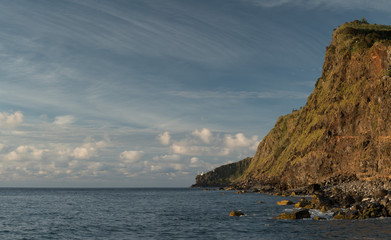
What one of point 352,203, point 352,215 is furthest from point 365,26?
point 352,215

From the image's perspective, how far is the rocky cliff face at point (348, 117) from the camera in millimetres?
88750

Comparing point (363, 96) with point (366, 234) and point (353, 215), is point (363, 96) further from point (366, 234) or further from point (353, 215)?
point (366, 234)

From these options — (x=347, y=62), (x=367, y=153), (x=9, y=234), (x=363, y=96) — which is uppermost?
(x=347, y=62)

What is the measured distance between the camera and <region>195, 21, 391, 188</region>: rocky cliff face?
8875cm

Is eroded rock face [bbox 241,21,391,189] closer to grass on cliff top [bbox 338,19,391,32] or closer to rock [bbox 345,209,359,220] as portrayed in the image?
grass on cliff top [bbox 338,19,391,32]

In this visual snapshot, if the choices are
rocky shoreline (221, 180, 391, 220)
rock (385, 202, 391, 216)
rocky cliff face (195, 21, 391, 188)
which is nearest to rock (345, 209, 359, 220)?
rocky shoreline (221, 180, 391, 220)

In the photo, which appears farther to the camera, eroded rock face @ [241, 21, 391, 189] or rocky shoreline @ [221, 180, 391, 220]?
eroded rock face @ [241, 21, 391, 189]

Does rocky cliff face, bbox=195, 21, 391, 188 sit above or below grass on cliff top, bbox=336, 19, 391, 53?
below

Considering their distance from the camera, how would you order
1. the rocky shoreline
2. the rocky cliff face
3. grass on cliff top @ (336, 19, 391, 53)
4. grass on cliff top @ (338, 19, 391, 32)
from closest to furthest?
the rocky shoreline
the rocky cliff face
grass on cliff top @ (336, 19, 391, 53)
grass on cliff top @ (338, 19, 391, 32)

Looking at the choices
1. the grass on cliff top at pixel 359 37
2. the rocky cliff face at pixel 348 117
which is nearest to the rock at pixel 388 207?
the rocky cliff face at pixel 348 117

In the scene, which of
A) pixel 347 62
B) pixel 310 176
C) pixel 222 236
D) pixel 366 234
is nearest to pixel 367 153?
pixel 310 176

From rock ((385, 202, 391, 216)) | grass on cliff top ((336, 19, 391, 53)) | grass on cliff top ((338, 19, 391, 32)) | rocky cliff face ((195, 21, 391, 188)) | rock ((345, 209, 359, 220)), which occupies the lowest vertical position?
rock ((345, 209, 359, 220))

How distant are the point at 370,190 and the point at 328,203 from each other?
67.5 feet

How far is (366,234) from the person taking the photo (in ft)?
110
